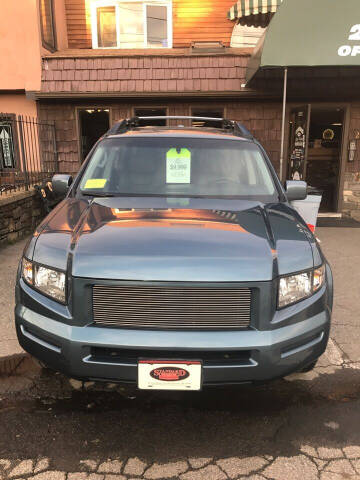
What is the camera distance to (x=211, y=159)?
354 centimetres

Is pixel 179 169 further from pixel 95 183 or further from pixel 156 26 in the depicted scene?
pixel 156 26

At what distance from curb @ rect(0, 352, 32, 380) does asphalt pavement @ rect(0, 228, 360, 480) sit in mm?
110

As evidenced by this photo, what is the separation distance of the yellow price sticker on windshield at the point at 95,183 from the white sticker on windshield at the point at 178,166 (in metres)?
0.56

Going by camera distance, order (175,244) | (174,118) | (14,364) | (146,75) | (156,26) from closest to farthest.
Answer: (175,244) < (14,364) < (174,118) < (146,75) < (156,26)

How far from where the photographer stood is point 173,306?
2.15m

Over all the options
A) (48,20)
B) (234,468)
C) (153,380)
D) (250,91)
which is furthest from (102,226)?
(48,20)

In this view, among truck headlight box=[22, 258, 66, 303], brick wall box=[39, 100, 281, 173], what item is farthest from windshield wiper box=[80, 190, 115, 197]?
brick wall box=[39, 100, 281, 173]

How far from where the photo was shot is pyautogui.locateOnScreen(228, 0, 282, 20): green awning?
9.35 metres

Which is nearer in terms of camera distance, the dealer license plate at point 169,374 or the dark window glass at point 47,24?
the dealer license plate at point 169,374

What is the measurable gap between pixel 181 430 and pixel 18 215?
19.5 feet

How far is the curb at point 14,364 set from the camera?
3.14 metres

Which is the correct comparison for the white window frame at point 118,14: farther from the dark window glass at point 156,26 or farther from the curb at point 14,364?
the curb at point 14,364

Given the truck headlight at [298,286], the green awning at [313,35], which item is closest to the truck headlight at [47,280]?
the truck headlight at [298,286]

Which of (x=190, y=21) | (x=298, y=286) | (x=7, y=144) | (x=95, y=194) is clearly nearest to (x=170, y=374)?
(x=298, y=286)
